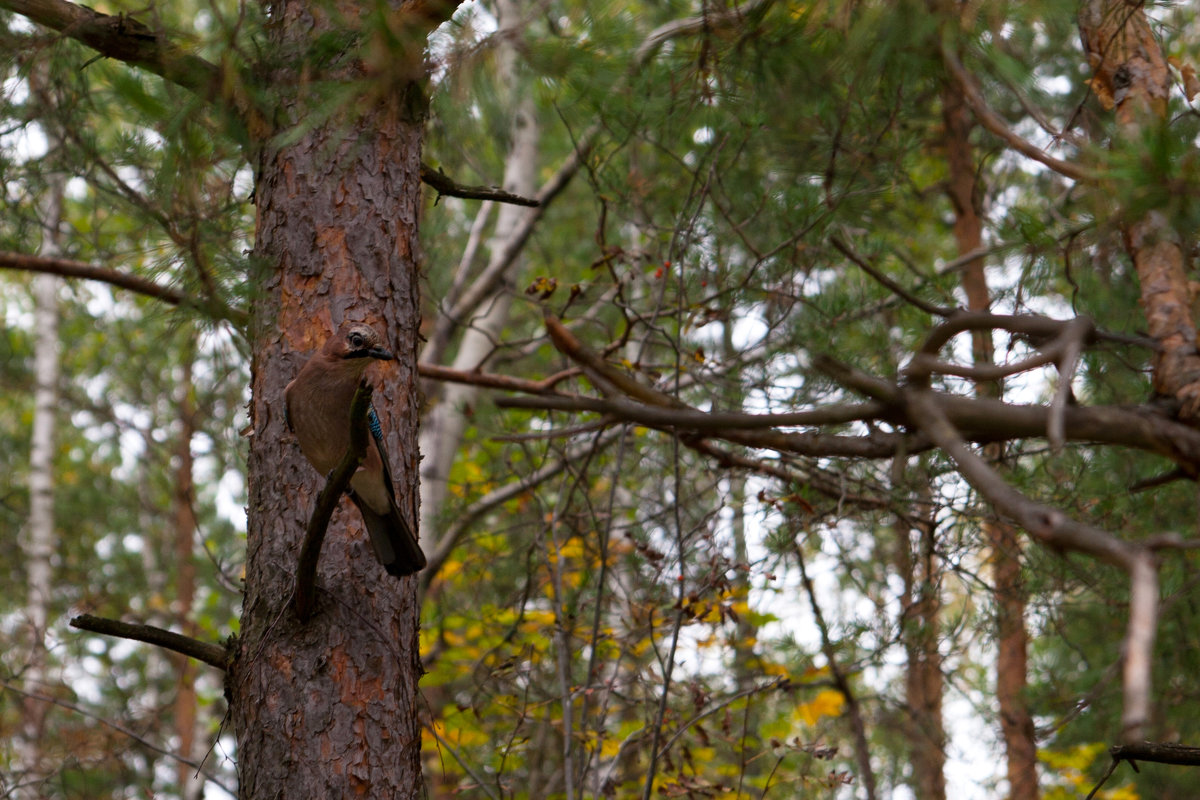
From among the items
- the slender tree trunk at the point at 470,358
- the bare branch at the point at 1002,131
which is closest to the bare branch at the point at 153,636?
the bare branch at the point at 1002,131

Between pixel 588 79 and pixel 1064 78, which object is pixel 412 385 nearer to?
pixel 588 79

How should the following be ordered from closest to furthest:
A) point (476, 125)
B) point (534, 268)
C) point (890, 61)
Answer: point (476, 125) → point (890, 61) → point (534, 268)

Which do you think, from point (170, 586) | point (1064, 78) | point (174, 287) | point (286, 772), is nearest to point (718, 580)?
point (286, 772)

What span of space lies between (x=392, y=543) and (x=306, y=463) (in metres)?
0.42

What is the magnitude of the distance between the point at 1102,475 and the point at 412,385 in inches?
157

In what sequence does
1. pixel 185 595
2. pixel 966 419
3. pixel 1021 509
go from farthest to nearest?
pixel 185 595
pixel 966 419
pixel 1021 509

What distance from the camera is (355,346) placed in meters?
3.28

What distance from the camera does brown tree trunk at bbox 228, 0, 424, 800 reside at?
9.98 feet

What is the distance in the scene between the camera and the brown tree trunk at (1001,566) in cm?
566

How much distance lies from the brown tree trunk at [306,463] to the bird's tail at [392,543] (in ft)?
0.40

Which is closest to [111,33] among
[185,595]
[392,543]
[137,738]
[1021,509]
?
[392,543]

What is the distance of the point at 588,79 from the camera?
2.75m

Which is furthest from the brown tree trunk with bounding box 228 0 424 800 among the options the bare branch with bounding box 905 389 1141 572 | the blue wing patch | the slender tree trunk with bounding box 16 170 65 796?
the slender tree trunk with bounding box 16 170 65 796

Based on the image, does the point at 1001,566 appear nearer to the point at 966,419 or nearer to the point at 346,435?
the point at 346,435
